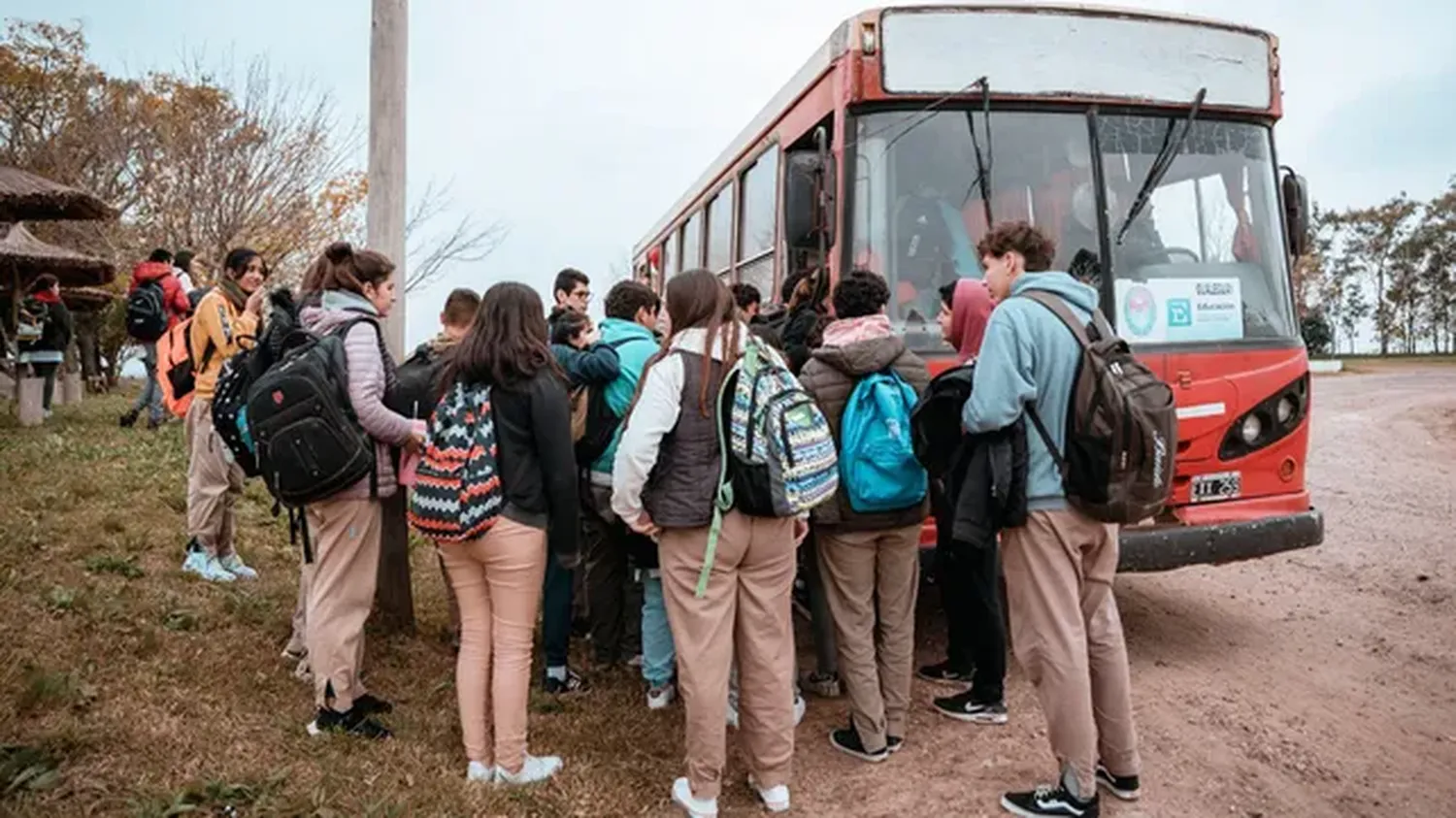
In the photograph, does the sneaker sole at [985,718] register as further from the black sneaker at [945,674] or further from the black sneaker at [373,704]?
the black sneaker at [373,704]

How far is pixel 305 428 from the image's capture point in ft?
12.1

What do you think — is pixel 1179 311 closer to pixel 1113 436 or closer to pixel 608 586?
pixel 1113 436

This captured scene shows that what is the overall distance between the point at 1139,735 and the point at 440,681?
316 centimetres

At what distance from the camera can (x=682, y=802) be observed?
12.2 feet

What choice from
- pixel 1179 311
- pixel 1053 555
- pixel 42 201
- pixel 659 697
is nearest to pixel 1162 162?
pixel 1179 311

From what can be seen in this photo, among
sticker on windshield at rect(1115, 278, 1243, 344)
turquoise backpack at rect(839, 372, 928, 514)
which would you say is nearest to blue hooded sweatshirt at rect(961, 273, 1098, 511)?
turquoise backpack at rect(839, 372, 928, 514)

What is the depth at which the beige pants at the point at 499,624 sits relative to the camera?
3615 mm

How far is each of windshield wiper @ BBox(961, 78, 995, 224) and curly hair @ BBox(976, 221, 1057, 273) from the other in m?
1.33

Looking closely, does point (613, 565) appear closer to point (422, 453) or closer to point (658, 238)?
point (422, 453)

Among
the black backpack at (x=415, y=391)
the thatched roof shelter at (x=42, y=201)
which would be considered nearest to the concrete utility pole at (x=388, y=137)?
the black backpack at (x=415, y=391)

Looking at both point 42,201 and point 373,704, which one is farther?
point 42,201

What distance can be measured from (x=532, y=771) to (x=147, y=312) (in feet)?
27.1

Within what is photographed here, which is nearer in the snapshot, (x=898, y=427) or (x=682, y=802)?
(x=682, y=802)

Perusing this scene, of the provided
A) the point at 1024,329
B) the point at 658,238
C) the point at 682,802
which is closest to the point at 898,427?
the point at 1024,329
